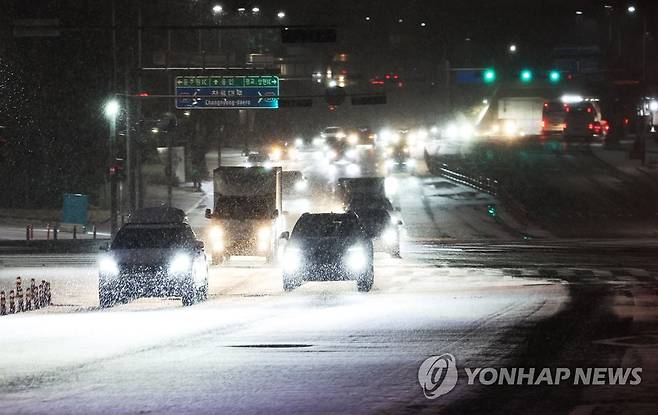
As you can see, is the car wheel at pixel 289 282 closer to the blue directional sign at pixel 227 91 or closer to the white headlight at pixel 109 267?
the white headlight at pixel 109 267

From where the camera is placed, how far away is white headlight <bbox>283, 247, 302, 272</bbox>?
A: 26547 mm

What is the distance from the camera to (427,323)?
18672 mm

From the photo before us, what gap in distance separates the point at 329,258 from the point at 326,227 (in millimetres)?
1304

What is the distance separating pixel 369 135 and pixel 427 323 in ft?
247

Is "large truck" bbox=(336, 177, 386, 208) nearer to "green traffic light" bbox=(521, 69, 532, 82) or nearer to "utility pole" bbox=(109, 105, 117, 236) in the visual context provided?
"utility pole" bbox=(109, 105, 117, 236)

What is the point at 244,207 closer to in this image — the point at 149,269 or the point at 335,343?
the point at 149,269

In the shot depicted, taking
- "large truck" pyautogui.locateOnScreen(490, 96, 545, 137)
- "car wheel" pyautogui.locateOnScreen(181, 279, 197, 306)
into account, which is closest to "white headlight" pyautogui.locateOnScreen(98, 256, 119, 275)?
"car wheel" pyautogui.locateOnScreen(181, 279, 197, 306)

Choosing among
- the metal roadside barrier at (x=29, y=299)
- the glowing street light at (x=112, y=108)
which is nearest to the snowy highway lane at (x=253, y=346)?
the metal roadside barrier at (x=29, y=299)

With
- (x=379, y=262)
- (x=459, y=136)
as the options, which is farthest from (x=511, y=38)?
(x=379, y=262)

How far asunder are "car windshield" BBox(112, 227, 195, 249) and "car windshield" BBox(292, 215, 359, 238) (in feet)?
10.3

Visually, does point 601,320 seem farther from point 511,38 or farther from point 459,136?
Result: point 511,38

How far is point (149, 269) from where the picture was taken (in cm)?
2377

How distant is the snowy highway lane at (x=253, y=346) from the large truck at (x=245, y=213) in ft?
31.2

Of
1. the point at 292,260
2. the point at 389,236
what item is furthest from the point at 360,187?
the point at 292,260
